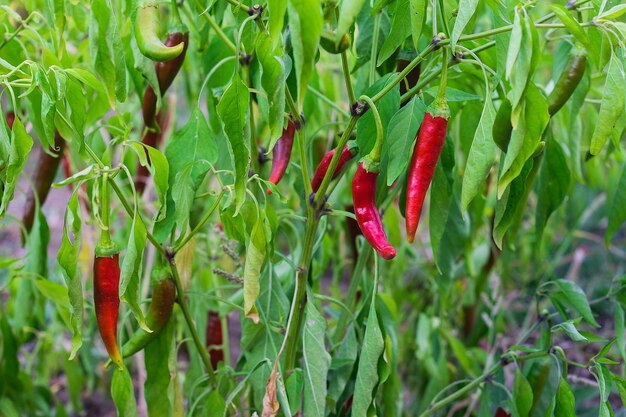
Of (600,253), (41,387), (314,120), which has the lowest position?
(600,253)

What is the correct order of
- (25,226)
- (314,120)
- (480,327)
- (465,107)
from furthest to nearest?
(480,327), (314,120), (25,226), (465,107)

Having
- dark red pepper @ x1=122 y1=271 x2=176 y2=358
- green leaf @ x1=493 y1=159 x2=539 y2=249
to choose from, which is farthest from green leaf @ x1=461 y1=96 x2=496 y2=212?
dark red pepper @ x1=122 y1=271 x2=176 y2=358

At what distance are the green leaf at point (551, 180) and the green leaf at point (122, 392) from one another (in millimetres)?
662

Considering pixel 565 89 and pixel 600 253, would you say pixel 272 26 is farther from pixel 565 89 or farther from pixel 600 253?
pixel 600 253

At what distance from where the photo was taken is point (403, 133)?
827 millimetres

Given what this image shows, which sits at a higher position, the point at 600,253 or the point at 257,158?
the point at 257,158

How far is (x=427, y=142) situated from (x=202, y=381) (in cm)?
58

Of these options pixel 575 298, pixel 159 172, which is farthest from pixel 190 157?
pixel 575 298

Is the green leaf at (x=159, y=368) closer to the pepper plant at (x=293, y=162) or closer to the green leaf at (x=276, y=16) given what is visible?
the pepper plant at (x=293, y=162)

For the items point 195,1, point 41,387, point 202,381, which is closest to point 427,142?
point 195,1

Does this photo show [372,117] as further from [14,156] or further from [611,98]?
[14,156]

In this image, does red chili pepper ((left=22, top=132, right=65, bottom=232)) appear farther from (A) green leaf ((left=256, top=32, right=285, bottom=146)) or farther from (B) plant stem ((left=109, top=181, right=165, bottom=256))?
(A) green leaf ((left=256, top=32, right=285, bottom=146))

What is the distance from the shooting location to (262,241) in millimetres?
850

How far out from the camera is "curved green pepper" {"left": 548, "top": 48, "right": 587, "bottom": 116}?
82 cm
